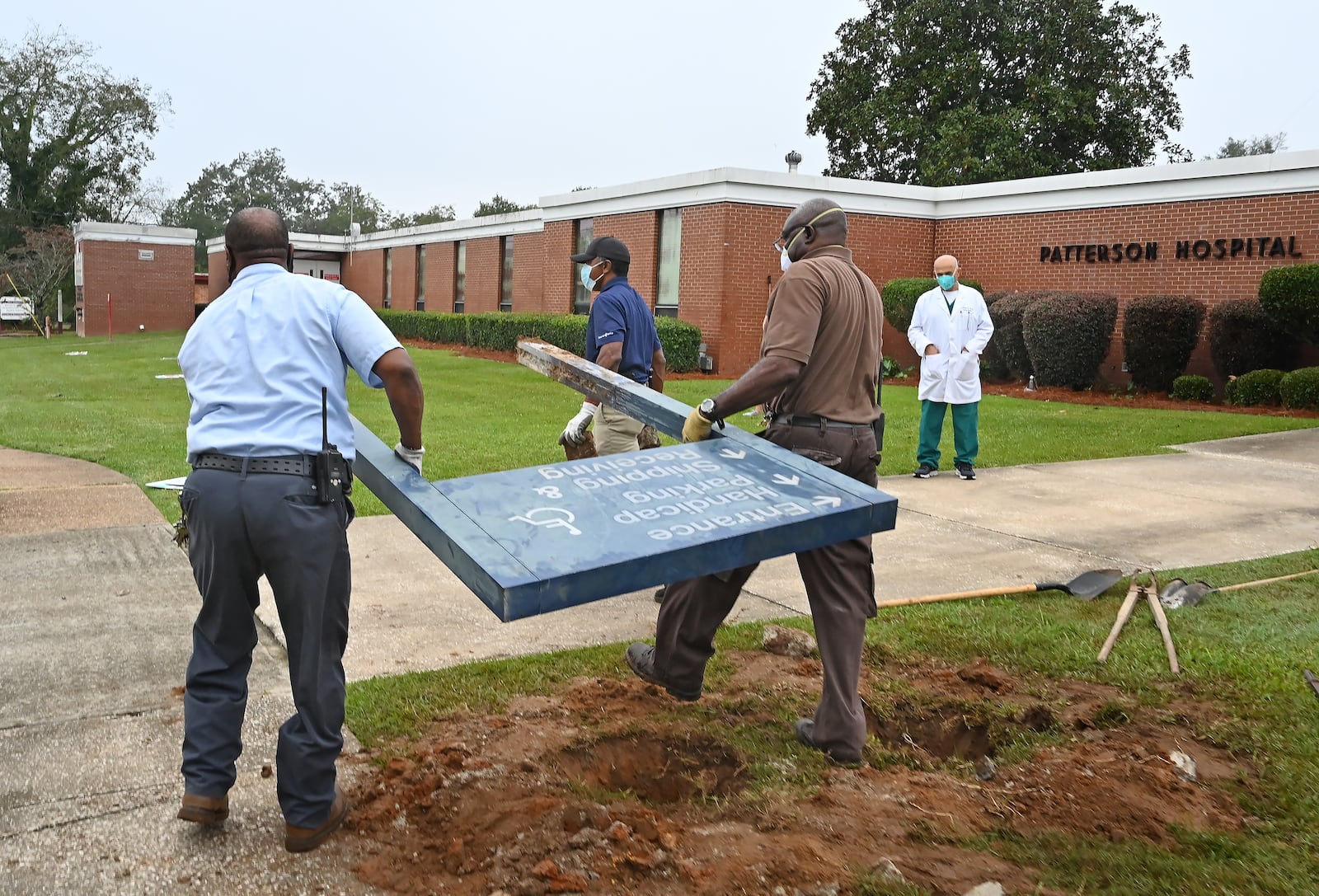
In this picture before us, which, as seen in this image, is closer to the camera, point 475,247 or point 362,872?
point 362,872

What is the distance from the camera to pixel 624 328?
5.99 m

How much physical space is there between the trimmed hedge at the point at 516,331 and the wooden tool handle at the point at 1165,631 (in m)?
10.4

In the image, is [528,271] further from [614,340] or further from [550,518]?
[550,518]

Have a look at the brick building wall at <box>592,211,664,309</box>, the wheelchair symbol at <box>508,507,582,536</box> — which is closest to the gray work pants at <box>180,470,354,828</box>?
the wheelchair symbol at <box>508,507,582,536</box>

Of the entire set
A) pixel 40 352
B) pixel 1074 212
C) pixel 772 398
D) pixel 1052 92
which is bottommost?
pixel 40 352

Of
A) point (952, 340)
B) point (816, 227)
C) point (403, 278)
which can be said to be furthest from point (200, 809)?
point (403, 278)

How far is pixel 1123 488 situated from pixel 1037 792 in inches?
244

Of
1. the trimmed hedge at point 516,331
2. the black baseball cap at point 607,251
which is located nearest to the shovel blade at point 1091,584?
the black baseball cap at point 607,251

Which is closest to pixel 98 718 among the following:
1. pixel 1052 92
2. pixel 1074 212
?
pixel 1074 212

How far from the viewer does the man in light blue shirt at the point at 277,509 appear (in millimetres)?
3129

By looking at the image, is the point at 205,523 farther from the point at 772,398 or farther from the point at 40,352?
the point at 40,352

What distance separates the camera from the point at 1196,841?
3176 mm

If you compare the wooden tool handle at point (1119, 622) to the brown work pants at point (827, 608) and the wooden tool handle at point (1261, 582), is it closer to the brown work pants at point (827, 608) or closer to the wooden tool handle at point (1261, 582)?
the wooden tool handle at point (1261, 582)

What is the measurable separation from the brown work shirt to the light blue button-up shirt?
1381 millimetres
